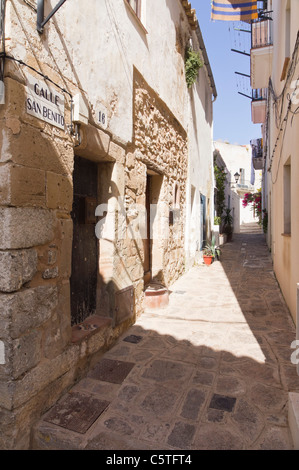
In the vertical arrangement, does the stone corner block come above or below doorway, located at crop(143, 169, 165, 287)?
below

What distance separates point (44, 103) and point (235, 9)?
15.0 ft

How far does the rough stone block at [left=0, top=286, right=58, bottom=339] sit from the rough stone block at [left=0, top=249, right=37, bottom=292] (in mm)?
61

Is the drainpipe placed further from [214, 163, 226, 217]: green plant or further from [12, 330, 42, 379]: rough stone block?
[12, 330, 42, 379]: rough stone block

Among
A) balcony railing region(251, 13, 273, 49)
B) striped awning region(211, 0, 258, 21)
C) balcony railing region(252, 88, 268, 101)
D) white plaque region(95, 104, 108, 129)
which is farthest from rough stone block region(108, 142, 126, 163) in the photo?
balcony railing region(252, 88, 268, 101)

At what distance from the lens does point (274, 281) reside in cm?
596

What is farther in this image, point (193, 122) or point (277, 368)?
point (193, 122)

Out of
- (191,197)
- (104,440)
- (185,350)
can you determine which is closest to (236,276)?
(191,197)

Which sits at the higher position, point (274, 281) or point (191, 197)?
point (191, 197)

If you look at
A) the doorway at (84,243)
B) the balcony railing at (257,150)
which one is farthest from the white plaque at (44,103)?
the balcony railing at (257,150)

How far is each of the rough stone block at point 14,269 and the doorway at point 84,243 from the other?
872mm

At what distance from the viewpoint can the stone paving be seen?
6.25 ft
